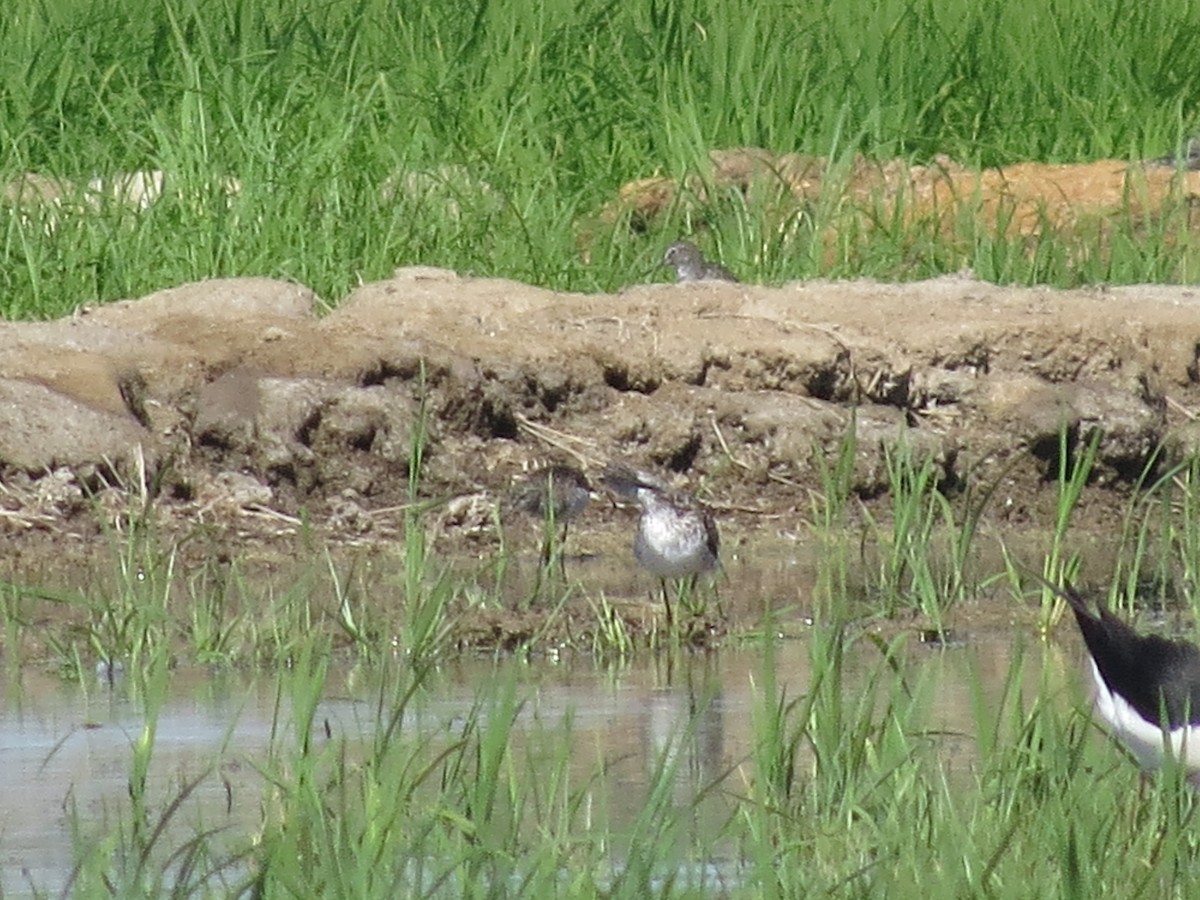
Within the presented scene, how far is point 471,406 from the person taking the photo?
6977 millimetres

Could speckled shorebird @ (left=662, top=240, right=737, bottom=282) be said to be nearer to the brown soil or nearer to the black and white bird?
the brown soil

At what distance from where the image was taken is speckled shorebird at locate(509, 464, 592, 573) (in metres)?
6.52

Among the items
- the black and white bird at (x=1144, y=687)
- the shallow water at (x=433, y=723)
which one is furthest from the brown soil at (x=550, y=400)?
the black and white bird at (x=1144, y=687)

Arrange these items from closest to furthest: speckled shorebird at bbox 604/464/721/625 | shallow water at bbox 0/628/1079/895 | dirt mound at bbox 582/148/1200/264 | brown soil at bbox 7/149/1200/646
→ shallow water at bbox 0/628/1079/895 → speckled shorebird at bbox 604/464/721/625 → brown soil at bbox 7/149/1200/646 → dirt mound at bbox 582/148/1200/264

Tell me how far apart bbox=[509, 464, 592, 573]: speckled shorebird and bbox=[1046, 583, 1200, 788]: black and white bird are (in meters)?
2.42

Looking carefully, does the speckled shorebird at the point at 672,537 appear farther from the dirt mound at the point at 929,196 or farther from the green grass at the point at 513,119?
the dirt mound at the point at 929,196

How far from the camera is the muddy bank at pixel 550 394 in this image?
21.6 ft

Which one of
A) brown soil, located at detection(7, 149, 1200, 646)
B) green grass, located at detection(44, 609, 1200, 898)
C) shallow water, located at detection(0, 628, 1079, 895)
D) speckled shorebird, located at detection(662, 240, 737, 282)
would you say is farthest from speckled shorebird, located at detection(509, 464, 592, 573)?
green grass, located at detection(44, 609, 1200, 898)

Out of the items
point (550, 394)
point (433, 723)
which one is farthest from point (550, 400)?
point (433, 723)

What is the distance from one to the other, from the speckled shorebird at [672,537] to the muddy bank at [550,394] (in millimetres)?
596

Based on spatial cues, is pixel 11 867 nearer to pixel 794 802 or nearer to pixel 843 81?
pixel 794 802

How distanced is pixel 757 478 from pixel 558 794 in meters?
3.21

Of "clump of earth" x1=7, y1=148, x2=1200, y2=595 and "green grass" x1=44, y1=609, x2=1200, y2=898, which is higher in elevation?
"clump of earth" x1=7, y1=148, x2=1200, y2=595

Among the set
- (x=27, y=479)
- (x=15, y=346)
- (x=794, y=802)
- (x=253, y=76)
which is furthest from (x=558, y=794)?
(x=253, y=76)
